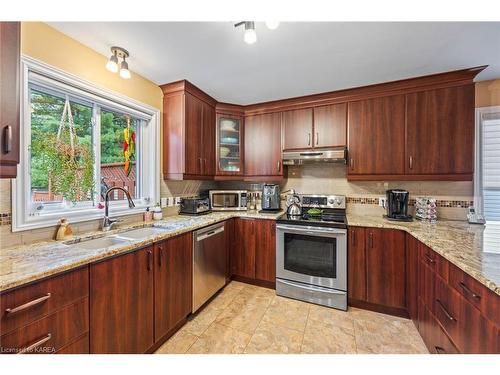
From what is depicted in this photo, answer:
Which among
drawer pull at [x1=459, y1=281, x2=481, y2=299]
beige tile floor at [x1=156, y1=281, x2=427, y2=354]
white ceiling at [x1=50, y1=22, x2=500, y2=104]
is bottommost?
beige tile floor at [x1=156, y1=281, x2=427, y2=354]

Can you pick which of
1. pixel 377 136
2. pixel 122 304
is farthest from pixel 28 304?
pixel 377 136

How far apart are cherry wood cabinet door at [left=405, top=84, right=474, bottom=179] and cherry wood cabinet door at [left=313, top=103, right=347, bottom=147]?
0.63 meters

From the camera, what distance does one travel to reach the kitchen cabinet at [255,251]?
2.46 meters

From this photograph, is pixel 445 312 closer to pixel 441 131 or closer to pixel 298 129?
pixel 441 131

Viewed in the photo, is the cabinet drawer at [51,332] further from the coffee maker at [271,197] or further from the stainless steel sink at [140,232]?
the coffee maker at [271,197]

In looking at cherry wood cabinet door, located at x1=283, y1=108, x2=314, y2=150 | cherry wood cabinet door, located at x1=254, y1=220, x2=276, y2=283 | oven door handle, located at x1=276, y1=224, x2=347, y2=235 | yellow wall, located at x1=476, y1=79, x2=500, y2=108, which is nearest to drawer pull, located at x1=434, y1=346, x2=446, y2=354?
oven door handle, located at x1=276, y1=224, x2=347, y2=235

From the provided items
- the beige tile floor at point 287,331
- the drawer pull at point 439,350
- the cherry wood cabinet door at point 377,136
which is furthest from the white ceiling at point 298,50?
the beige tile floor at point 287,331

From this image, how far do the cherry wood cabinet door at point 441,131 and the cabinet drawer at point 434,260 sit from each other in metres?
0.95

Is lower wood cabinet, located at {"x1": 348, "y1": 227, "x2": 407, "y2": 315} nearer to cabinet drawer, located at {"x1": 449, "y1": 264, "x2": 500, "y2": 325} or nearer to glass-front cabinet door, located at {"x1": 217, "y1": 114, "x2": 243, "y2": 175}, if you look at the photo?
cabinet drawer, located at {"x1": 449, "y1": 264, "x2": 500, "y2": 325}

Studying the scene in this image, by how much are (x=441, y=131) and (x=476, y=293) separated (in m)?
1.74

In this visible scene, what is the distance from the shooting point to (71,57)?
60.6 inches

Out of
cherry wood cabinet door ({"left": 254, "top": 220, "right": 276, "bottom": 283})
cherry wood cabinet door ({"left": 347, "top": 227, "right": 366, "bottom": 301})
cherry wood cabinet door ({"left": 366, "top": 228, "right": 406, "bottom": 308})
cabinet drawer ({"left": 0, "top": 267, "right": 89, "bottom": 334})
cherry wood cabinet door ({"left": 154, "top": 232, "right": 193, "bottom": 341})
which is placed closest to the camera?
cabinet drawer ({"left": 0, "top": 267, "right": 89, "bottom": 334})

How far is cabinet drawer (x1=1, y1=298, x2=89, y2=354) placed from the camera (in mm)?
846
